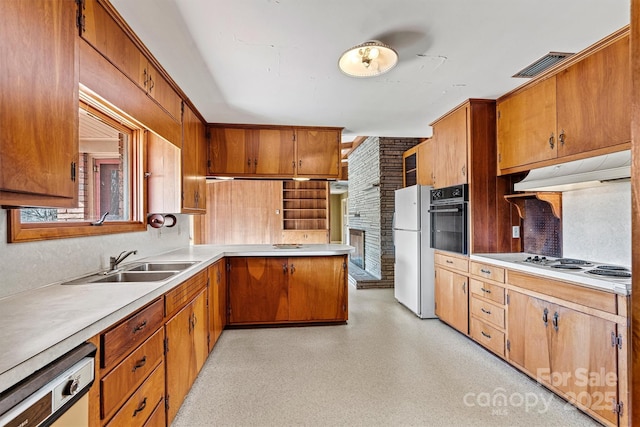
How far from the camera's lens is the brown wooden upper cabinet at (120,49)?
1504 mm

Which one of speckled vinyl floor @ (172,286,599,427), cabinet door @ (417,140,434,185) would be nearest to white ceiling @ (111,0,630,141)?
cabinet door @ (417,140,434,185)

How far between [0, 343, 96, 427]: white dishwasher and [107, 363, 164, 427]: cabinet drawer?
28 centimetres

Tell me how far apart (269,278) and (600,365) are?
2706 mm

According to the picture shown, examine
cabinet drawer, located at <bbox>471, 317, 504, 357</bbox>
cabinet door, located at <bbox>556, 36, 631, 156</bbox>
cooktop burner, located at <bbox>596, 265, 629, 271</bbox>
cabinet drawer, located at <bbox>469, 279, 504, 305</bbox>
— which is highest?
cabinet door, located at <bbox>556, 36, 631, 156</bbox>

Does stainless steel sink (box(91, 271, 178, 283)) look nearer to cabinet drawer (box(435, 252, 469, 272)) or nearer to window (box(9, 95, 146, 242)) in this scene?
window (box(9, 95, 146, 242))

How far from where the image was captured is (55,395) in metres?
0.85

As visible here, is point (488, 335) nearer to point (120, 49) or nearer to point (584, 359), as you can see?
point (584, 359)

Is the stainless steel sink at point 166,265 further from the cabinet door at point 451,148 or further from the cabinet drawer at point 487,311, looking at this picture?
the cabinet door at point 451,148

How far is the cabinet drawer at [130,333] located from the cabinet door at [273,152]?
7.93 ft

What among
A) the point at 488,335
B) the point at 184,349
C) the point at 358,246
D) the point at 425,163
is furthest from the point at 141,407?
the point at 358,246

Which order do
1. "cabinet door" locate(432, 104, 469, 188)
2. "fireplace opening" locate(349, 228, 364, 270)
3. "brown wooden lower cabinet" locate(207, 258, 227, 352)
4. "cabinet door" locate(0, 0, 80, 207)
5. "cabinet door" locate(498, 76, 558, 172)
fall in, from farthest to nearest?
1. "fireplace opening" locate(349, 228, 364, 270)
2. "cabinet door" locate(432, 104, 469, 188)
3. "brown wooden lower cabinet" locate(207, 258, 227, 352)
4. "cabinet door" locate(498, 76, 558, 172)
5. "cabinet door" locate(0, 0, 80, 207)

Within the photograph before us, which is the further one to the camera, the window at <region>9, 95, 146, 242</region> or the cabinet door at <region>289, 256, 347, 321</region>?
the cabinet door at <region>289, 256, 347, 321</region>

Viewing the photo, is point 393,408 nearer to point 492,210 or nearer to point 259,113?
point 492,210

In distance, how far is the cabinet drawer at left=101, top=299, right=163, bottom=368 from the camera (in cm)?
115
